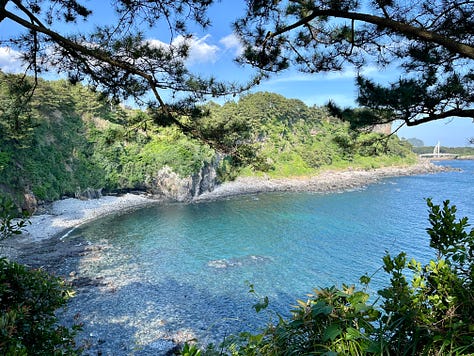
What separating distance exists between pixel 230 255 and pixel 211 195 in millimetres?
16927

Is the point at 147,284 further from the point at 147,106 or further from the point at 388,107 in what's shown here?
the point at 388,107

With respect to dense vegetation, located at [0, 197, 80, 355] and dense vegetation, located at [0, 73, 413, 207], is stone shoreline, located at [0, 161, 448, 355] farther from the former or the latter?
dense vegetation, located at [0, 73, 413, 207]

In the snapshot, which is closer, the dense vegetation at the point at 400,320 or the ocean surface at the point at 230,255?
the dense vegetation at the point at 400,320

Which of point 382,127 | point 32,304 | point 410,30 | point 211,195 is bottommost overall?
point 211,195

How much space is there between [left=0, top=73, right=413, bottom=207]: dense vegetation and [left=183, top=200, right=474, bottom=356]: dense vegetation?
8.79 ft

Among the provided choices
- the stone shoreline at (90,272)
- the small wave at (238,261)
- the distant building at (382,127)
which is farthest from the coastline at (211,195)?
the distant building at (382,127)

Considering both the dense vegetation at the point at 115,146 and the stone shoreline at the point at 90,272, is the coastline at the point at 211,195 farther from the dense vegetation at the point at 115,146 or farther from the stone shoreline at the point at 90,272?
the dense vegetation at the point at 115,146

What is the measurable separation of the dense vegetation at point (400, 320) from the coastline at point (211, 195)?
40.3ft

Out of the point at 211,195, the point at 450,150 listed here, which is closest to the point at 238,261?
the point at 211,195

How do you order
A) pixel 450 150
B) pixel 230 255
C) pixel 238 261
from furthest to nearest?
1. pixel 450 150
2. pixel 230 255
3. pixel 238 261

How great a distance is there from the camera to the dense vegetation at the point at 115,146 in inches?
176

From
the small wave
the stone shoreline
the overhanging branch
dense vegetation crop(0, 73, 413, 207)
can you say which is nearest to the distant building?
dense vegetation crop(0, 73, 413, 207)

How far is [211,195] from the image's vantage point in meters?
32.9

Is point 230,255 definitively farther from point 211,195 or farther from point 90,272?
point 211,195
